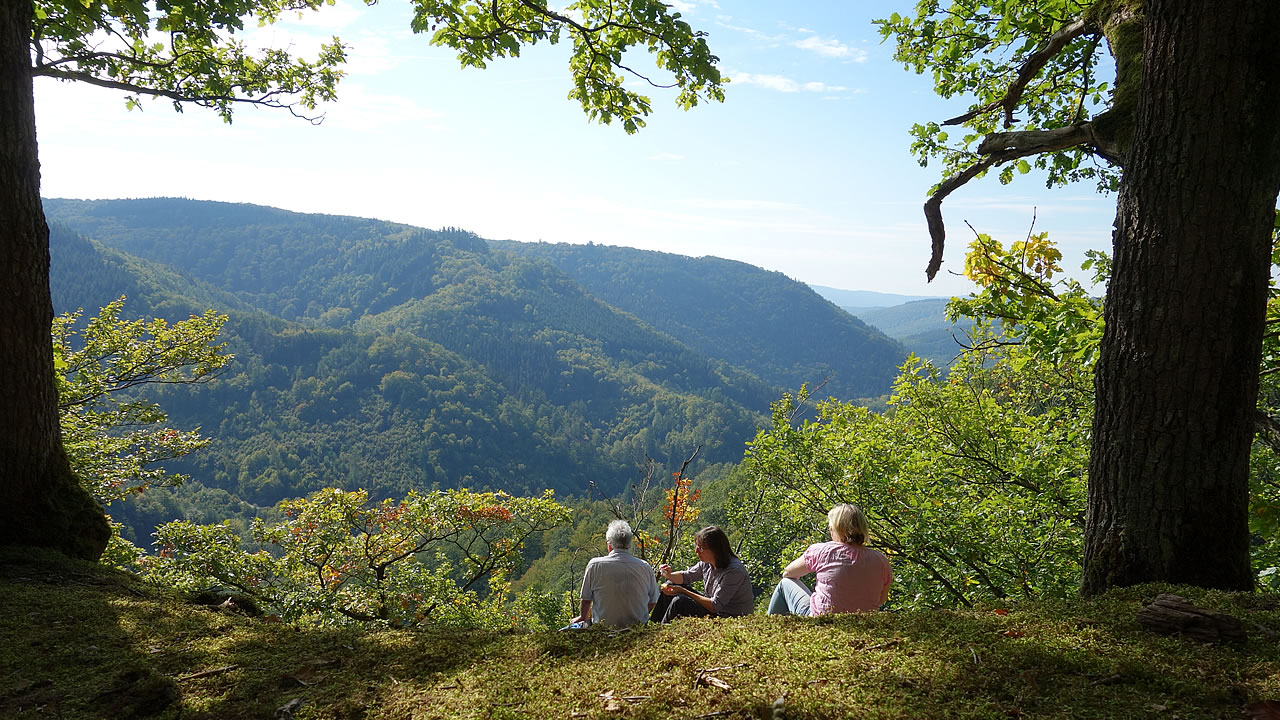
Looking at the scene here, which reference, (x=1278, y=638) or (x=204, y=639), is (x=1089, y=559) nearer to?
(x=1278, y=638)

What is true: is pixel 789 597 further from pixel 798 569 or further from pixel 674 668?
pixel 674 668

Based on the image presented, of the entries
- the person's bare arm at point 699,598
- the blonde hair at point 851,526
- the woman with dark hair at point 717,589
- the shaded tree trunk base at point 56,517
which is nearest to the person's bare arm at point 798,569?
the blonde hair at point 851,526

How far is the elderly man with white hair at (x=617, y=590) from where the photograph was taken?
15.0ft

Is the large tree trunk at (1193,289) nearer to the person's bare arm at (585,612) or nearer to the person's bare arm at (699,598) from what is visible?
the person's bare arm at (699,598)

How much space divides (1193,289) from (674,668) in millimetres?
2440

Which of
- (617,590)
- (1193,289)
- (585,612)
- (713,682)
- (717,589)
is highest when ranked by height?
(1193,289)

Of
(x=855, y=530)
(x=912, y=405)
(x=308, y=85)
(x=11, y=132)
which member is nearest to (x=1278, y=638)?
(x=855, y=530)

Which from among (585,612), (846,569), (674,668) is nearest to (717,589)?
(585,612)

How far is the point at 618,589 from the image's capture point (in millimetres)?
4570

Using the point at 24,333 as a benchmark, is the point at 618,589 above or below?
below

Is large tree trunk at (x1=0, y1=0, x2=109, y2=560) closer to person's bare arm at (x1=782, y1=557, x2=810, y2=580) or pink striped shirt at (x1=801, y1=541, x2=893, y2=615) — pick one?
person's bare arm at (x1=782, y1=557, x2=810, y2=580)

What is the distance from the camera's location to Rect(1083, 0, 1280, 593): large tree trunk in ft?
8.18

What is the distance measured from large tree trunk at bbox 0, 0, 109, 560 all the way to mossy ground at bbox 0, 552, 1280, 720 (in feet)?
3.62

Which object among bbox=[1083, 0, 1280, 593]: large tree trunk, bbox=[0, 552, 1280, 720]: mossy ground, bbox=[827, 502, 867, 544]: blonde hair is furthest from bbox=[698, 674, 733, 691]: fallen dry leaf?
bbox=[827, 502, 867, 544]: blonde hair
